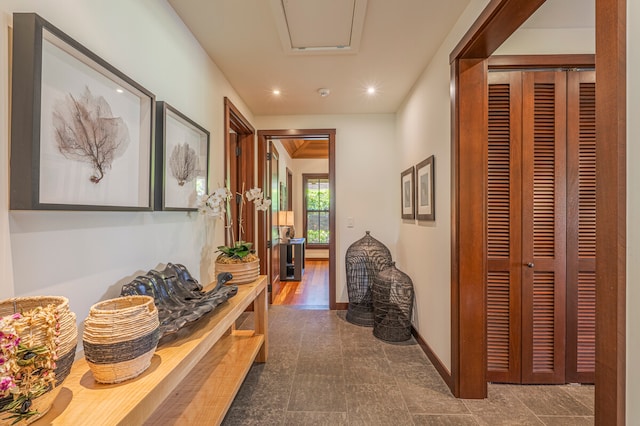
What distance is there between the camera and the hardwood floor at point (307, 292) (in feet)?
13.0

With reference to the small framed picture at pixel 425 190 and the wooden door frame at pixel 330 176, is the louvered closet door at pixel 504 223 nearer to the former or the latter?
the small framed picture at pixel 425 190

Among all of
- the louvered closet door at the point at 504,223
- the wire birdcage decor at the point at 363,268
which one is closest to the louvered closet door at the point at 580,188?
the louvered closet door at the point at 504,223

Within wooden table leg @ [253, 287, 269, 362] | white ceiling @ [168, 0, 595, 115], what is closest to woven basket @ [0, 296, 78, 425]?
wooden table leg @ [253, 287, 269, 362]

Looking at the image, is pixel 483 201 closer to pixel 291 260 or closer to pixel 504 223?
pixel 504 223

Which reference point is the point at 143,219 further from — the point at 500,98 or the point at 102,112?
the point at 500,98

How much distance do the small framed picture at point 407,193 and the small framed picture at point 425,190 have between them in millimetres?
160

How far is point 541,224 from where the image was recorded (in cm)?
199

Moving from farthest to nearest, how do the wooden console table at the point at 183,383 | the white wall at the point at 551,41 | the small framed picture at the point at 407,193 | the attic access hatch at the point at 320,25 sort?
the small framed picture at the point at 407,193 < the white wall at the point at 551,41 < the attic access hatch at the point at 320,25 < the wooden console table at the point at 183,383

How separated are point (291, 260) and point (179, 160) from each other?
3998 millimetres

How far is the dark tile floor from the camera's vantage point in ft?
5.59

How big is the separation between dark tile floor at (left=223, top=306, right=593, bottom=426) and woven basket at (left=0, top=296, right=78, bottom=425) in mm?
1297

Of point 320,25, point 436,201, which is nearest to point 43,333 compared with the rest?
point 320,25

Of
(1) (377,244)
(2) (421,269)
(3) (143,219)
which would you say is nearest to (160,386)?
(3) (143,219)

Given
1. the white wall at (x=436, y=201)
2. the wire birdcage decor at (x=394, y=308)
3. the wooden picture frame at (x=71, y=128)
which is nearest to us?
the wooden picture frame at (x=71, y=128)
